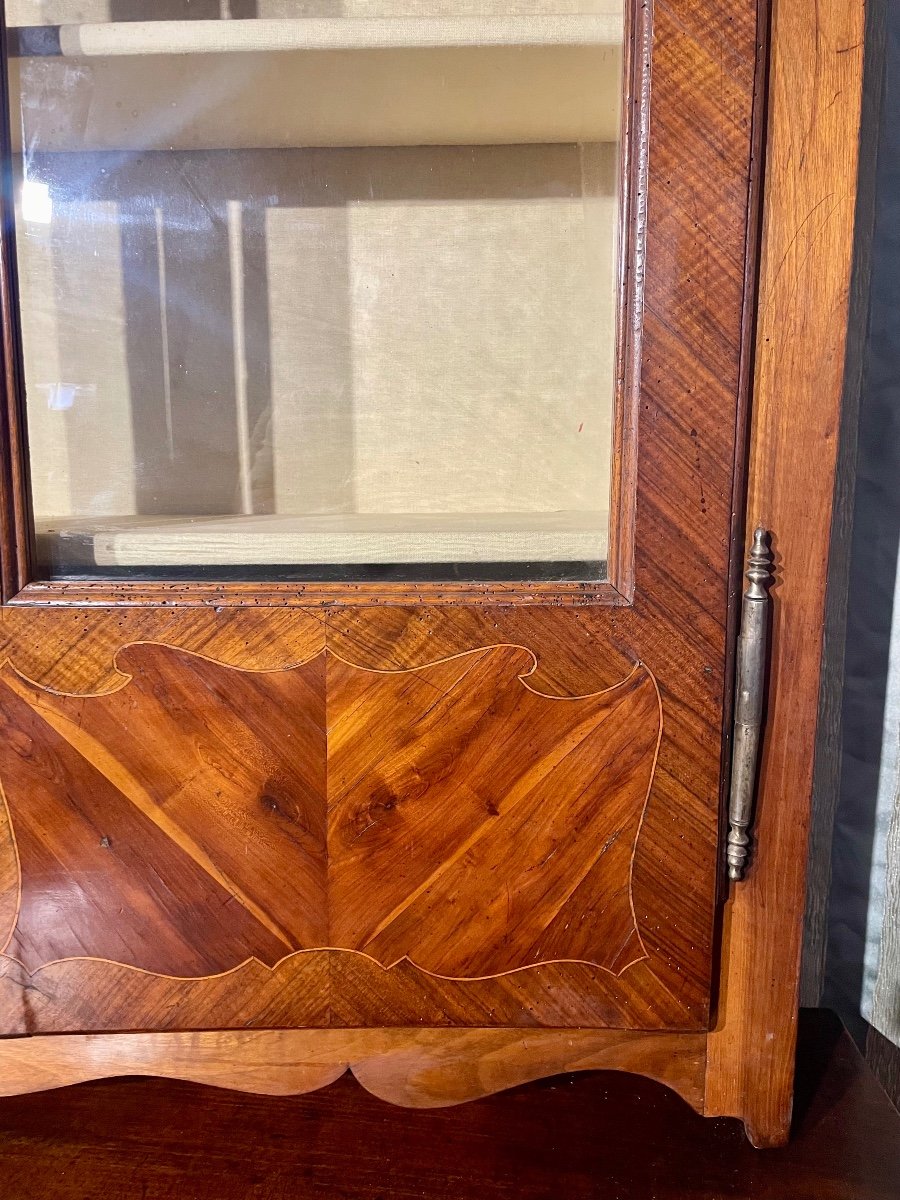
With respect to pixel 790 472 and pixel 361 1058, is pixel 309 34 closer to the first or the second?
pixel 790 472

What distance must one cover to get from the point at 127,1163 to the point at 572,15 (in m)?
1.01

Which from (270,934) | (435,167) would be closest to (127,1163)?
(270,934)

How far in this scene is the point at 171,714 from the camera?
0.74 m

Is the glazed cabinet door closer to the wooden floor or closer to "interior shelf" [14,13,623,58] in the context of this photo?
"interior shelf" [14,13,623,58]

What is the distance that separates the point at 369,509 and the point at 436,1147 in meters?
0.56

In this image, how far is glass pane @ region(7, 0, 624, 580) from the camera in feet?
2.31

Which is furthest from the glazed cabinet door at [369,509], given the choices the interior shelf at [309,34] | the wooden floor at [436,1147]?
the wooden floor at [436,1147]

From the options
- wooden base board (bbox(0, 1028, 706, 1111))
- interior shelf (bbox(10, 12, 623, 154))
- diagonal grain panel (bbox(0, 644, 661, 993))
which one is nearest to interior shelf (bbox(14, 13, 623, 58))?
interior shelf (bbox(10, 12, 623, 154))

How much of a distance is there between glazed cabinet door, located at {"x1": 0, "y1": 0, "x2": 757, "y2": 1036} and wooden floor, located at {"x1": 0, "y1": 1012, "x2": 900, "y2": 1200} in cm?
12

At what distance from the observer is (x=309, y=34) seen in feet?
2.31

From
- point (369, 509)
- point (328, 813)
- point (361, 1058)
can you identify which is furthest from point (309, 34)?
point (361, 1058)

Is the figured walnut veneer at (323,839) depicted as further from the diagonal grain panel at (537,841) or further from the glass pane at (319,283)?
the glass pane at (319,283)

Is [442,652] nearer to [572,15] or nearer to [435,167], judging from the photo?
[435,167]

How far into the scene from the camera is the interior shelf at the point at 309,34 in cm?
70
